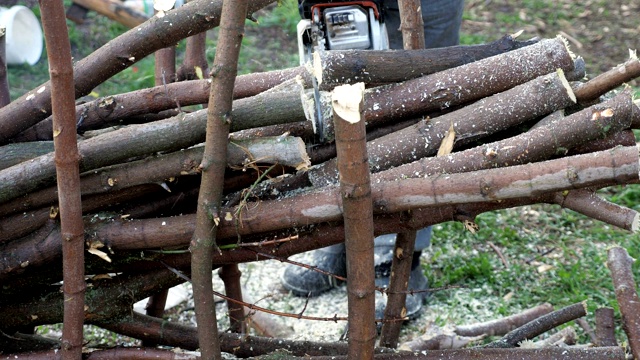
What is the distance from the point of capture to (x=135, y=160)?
1.61m

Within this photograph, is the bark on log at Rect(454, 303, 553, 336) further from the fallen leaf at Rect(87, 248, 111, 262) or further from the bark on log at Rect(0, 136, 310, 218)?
the fallen leaf at Rect(87, 248, 111, 262)

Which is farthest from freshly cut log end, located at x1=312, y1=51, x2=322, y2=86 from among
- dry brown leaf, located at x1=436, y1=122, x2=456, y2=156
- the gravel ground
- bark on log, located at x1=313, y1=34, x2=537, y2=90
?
the gravel ground

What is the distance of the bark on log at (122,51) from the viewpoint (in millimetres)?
1688

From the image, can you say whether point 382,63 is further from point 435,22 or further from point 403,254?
point 435,22

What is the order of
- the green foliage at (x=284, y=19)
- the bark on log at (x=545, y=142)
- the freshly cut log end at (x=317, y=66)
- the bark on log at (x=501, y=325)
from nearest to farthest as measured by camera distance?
1. the bark on log at (x=545, y=142)
2. the freshly cut log end at (x=317, y=66)
3. the bark on log at (x=501, y=325)
4. the green foliage at (x=284, y=19)

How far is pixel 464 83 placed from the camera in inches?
65.7

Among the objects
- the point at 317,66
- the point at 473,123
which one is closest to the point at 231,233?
the point at 317,66

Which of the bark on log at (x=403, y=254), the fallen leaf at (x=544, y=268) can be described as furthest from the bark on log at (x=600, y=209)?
the fallen leaf at (x=544, y=268)

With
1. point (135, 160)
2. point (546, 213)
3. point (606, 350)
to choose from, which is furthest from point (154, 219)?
point (546, 213)

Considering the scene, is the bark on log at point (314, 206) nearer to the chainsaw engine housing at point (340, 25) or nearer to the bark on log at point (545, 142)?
the bark on log at point (545, 142)

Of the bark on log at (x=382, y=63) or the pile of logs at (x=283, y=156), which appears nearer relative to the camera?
the pile of logs at (x=283, y=156)

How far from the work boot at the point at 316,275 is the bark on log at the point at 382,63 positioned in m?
1.21

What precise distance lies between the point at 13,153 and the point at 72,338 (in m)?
0.43

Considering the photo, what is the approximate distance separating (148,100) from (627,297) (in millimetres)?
1253
